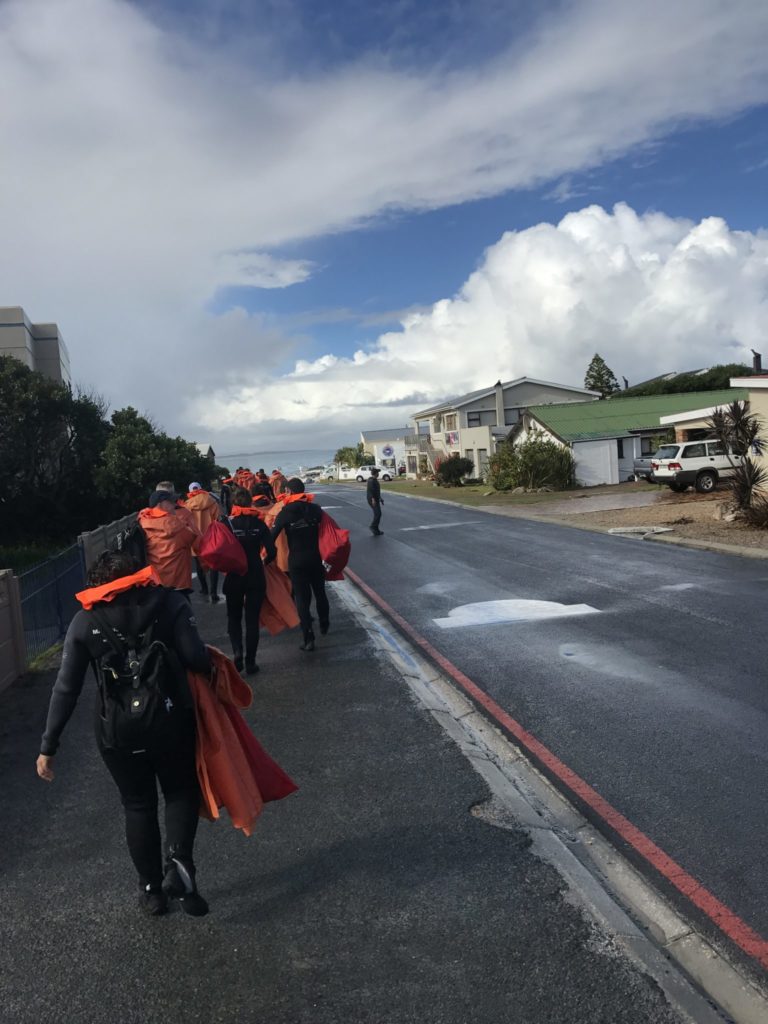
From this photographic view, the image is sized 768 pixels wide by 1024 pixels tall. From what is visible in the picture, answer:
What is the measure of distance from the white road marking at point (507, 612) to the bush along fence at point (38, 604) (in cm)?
489

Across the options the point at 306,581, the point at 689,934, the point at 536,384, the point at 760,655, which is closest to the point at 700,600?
the point at 760,655

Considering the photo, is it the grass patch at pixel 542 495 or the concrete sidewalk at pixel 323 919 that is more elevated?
the concrete sidewalk at pixel 323 919

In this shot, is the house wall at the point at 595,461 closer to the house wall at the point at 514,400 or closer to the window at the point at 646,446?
the window at the point at 646,446

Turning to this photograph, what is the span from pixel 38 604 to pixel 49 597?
643 mm

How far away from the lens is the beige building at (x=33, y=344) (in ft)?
128

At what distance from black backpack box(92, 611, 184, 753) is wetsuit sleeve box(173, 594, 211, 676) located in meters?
0.11

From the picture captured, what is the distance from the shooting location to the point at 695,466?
30969mm

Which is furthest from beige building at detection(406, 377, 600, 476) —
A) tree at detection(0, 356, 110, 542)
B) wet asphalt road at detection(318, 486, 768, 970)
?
wet asphalt road at detection(318, 486, 768, 970)

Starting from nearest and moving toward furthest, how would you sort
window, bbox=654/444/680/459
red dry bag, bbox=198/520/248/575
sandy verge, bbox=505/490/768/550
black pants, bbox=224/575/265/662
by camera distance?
red dry bag, bbox=198/520/248/575 < black pants, bbox=224/575/265/662 < sandy verge, bbox=505/490/768/550 < window, bbox=654/444/680/459

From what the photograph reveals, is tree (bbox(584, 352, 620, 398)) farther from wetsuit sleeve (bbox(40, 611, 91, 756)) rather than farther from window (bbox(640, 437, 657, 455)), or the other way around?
wetsuit sleeve (bbox(40, 611, 91, 756))

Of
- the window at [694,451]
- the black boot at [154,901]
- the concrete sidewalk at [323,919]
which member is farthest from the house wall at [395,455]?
the black boot at [154,901]

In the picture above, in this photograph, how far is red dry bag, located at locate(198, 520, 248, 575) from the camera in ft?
24.7

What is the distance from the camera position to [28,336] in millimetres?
40844

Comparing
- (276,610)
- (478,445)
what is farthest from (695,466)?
(478,445)
